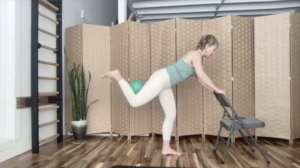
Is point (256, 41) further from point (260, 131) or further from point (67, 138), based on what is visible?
point (67, 138)

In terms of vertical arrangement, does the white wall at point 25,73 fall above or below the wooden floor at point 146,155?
above

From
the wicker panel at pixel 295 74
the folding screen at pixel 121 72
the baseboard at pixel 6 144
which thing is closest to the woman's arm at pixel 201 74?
the folding screen at pixel 121 72

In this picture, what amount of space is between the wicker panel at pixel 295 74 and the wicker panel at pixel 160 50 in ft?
5.56

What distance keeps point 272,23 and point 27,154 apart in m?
3.70

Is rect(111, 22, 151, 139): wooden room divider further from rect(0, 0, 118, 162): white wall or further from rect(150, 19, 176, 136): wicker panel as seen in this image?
rect(0, 0, 118, 162): white wall

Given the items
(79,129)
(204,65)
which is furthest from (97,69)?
(204,65)

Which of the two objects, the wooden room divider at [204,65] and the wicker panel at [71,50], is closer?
the wooden room divider at [204,65]

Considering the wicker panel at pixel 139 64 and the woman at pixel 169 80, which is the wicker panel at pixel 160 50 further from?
the woman at pixel 169 80

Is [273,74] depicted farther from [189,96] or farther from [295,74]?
[189,96]

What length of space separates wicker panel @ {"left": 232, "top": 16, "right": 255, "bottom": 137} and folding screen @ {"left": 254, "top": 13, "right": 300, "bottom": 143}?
0.28ft

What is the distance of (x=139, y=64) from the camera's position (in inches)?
144

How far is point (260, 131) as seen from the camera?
3533 mm

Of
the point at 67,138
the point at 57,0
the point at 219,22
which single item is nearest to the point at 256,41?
the point at 219,22

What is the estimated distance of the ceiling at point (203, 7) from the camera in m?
5.11
